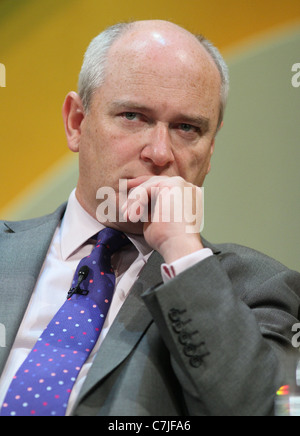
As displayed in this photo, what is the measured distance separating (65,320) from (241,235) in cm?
89

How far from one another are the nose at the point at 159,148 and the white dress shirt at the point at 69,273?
0.90ft

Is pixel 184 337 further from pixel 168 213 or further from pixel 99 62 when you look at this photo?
pixel 99 62

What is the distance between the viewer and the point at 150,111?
1834 millimetres

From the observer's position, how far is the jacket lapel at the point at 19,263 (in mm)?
1698

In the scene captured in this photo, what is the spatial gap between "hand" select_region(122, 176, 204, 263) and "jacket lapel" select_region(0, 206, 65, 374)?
372mm

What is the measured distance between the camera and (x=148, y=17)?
95.4 inches

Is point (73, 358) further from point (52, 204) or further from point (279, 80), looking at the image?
point (279, 80)

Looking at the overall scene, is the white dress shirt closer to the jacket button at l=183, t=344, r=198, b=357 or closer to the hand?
the hand

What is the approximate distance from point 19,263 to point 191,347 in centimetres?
71

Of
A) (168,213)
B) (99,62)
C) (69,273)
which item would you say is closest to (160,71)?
(99,62)

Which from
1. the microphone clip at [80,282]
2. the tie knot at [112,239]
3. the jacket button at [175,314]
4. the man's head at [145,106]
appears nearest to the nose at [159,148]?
the man's head at [145,106]
